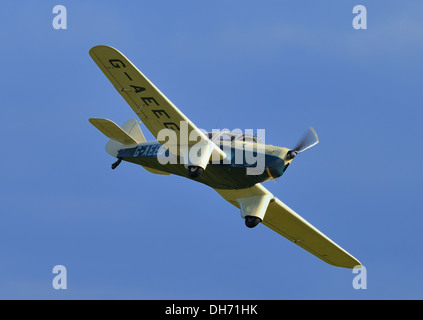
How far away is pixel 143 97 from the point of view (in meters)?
29.4

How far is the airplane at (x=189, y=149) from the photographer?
29.2 meters

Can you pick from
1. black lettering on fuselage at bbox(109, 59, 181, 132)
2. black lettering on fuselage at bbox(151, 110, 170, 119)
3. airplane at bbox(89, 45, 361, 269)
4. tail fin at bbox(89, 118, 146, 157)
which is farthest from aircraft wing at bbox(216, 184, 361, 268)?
black lettering on fuselage at bbox(151, 110, 170, 119)

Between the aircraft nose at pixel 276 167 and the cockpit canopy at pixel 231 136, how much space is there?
141 centimetres

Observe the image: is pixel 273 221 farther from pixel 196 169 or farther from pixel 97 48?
pixel 97 48

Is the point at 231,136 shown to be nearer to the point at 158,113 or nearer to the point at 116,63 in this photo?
the point at 158,113

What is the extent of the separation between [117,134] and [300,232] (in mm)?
9054

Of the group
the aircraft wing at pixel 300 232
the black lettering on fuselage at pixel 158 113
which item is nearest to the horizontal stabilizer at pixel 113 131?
the black lettering on fuselage at pixel 158 113

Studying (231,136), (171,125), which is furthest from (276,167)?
(171,125)

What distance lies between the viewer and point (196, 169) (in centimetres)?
2936

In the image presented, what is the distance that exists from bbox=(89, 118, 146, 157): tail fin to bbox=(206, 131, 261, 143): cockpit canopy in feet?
13.5

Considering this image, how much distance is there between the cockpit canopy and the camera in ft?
102
